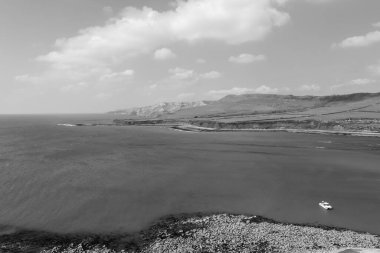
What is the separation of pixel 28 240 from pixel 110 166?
49752 millimetres

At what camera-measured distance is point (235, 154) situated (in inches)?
4321

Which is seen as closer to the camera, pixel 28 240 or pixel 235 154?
pixel 28 240

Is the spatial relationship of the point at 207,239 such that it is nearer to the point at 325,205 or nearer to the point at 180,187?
the point at 325,205

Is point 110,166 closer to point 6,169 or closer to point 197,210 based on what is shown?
point 6,169

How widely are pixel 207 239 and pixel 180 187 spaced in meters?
27.9

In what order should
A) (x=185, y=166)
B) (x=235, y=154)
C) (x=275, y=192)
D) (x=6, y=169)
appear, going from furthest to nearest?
(x=235, y=154)
(x=185, y=166)
(x=6, y=169)
(x=275, y=192)

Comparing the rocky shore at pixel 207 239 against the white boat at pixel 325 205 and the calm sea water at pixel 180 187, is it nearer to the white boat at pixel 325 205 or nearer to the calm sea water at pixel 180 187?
the calm sea water at pixel 180 187

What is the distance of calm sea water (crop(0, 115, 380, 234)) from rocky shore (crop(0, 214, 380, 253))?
3251 mm

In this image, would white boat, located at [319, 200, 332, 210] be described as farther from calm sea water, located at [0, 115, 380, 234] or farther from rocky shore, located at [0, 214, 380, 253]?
rocky shore, located at [0, 214, 380, 253]

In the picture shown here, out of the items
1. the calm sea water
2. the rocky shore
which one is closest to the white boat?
the calm sea water

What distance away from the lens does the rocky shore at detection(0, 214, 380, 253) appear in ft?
119

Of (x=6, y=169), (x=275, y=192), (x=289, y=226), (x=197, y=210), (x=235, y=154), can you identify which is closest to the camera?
(x=289, y=226)

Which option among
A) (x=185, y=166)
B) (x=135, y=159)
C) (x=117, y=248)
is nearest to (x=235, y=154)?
(x=185, y=166)

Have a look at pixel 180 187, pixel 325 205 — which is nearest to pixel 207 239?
pixel 325 205
